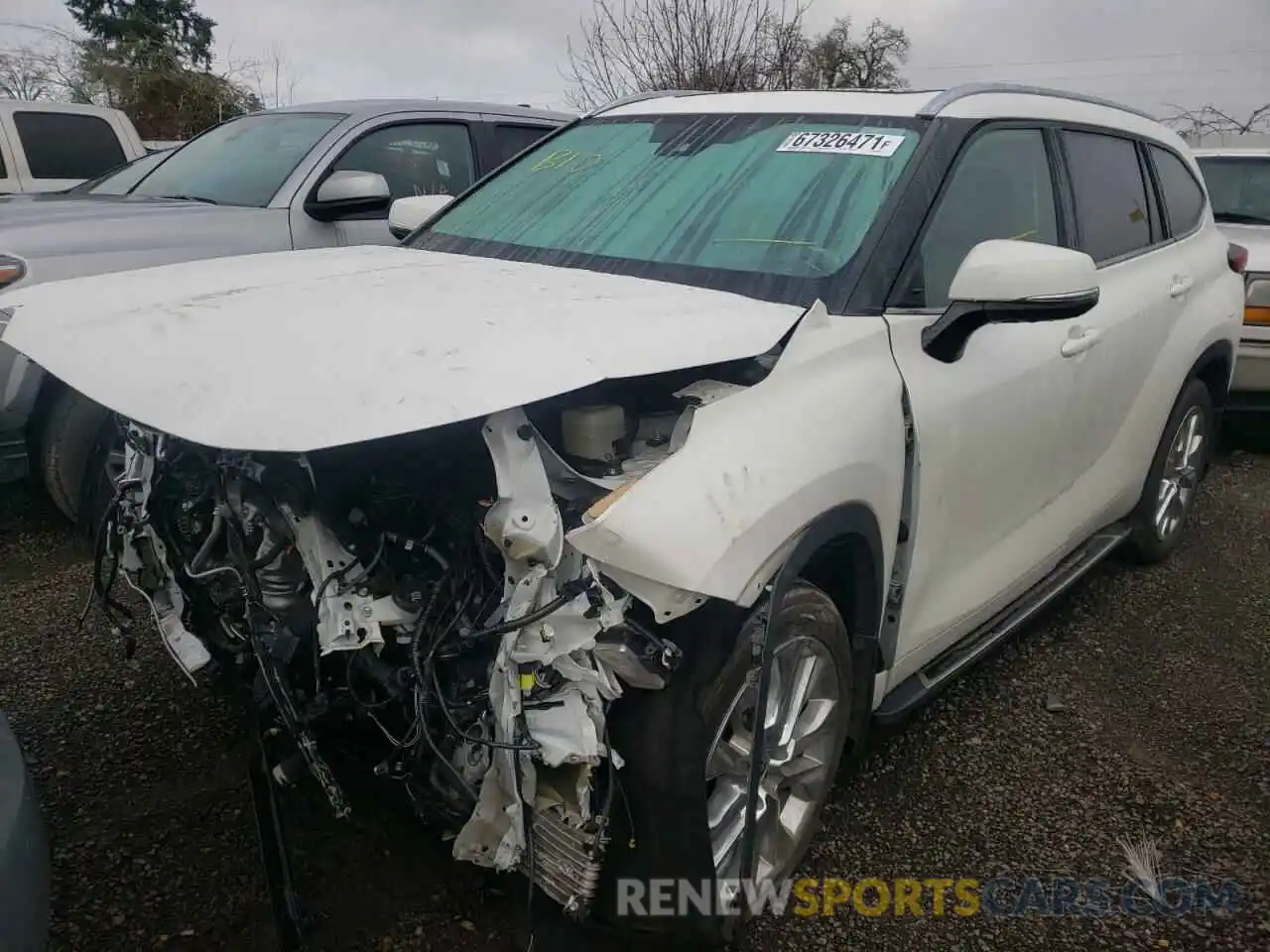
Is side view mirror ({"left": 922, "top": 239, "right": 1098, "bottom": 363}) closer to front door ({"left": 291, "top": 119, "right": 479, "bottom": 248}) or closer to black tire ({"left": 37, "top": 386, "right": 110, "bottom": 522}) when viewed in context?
black tire ({"left": 37, "top": 386, "right": 110, "bottom": 522})

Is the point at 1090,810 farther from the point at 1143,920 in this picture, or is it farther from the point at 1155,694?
the point at 1155,694

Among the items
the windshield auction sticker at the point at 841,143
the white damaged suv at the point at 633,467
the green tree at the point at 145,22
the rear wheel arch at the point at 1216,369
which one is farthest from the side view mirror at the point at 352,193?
the green tree at the point at 145,22

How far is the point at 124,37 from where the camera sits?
26.5 metres

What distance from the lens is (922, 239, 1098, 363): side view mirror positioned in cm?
223

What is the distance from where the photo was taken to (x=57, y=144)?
24.8 ft

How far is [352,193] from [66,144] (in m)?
4.44

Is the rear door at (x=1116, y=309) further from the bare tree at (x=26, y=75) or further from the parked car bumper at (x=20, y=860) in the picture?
the bare tree at (x=26, y=75)

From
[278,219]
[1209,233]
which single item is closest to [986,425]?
[1209,233]

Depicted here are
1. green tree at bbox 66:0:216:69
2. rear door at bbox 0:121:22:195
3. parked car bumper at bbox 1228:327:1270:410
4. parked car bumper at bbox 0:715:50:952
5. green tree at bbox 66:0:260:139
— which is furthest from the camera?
green tree at bbox 66:0:216:69

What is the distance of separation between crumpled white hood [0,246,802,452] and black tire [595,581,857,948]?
0.52 metres

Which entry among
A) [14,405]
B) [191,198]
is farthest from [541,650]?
[191,198]

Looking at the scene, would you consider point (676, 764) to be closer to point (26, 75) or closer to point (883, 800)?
point (883, 800)

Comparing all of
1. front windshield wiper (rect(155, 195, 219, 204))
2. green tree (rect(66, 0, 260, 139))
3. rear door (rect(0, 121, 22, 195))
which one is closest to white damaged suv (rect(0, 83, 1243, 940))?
front windshield wiper (rect(155, 195, 219, 204))

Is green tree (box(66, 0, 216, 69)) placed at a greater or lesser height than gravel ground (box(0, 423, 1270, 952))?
greater
